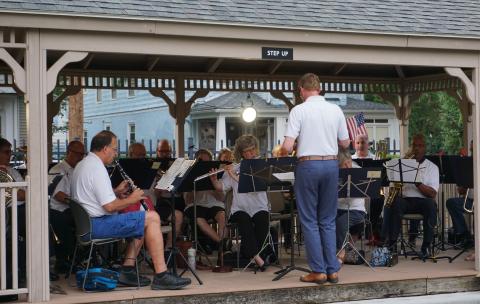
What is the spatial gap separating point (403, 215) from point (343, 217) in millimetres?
1337

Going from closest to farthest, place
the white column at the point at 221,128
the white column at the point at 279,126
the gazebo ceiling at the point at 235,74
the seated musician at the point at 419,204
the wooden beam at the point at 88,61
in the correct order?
the seated musician at the point at 419,204
the wooden beam at the point at 88,61
the gazebo ceiling at the point at 235,74
the white column at the point at 221,128
the white column at the point at 279,126

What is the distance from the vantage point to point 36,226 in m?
7.30

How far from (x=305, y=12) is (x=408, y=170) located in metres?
2.70

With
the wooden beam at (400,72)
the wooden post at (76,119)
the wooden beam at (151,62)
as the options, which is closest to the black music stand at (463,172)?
the wooden beam at (400,72)

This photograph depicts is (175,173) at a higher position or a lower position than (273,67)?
lower

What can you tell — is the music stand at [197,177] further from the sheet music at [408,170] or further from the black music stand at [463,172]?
the black music stand at [463,172]

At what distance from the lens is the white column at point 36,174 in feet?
23.8

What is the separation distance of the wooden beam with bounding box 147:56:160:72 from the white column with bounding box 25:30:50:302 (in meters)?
4.31

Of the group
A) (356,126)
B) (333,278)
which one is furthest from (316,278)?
(356,126)

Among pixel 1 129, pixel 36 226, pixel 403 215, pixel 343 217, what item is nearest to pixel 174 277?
pixel 36 226

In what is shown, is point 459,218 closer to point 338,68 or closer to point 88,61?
point 338,68

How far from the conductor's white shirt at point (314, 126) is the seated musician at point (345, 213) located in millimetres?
1460

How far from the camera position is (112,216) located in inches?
311

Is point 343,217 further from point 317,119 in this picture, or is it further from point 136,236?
point 136,236
